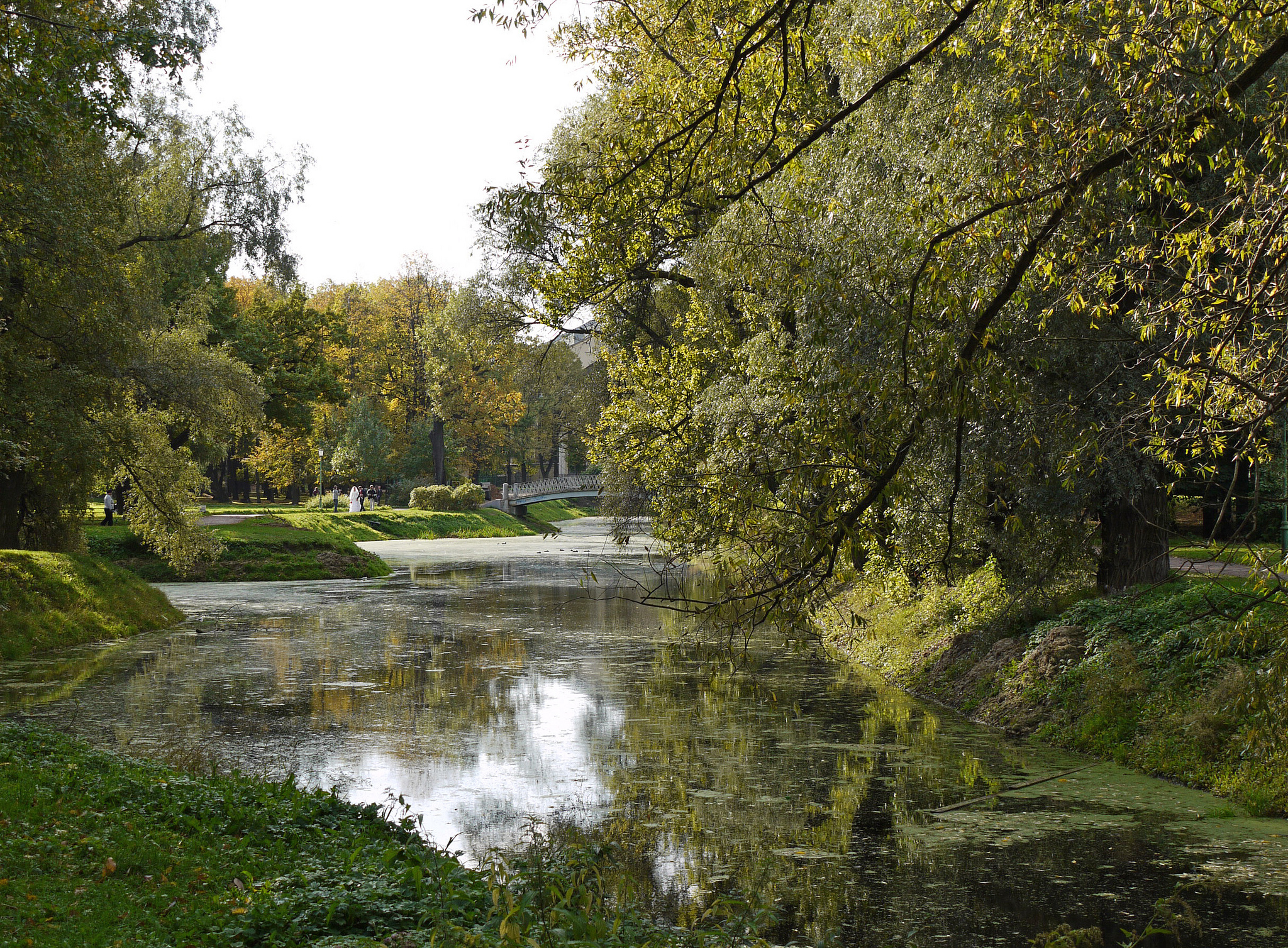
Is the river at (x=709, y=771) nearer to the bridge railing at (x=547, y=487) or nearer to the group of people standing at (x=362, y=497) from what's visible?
the group of people standing at (x=362, y=497)

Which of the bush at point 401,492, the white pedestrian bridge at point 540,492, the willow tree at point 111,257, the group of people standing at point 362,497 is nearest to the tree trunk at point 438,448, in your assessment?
the bush at point 401,492

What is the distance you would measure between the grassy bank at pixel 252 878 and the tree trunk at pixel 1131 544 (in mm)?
9016

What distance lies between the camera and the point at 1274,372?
6.73 metres

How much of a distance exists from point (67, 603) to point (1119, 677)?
16570 millimetres

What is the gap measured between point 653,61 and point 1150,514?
8585 millimetres

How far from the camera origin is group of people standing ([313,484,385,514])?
52.9 m

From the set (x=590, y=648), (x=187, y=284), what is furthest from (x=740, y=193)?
(x=187, y=284)

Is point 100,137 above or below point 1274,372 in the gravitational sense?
above

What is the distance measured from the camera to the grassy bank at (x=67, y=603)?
53.7 ft

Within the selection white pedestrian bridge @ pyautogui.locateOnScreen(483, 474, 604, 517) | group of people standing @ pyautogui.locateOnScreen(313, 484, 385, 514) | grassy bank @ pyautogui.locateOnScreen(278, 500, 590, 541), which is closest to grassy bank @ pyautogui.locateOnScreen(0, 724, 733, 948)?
grassy bank @ pyautogui.locateOnScreen(278, 500, 590, 541)

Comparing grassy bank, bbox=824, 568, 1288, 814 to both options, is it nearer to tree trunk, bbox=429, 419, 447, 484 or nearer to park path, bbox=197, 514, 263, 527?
park path, bbox=197, 514, 263, 527

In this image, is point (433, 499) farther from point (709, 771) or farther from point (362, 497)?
point (709, 771)

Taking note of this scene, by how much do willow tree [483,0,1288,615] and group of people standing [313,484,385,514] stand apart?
39.6 metres

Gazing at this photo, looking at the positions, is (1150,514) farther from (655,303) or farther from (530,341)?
(530,341)
